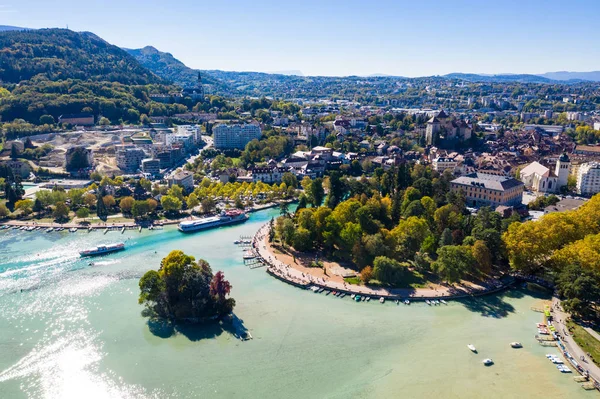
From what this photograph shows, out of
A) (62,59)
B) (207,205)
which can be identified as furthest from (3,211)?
(62,59)

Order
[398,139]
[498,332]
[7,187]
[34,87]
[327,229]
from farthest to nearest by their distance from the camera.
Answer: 1. [34,87]
2. [398,139]
3. [7,187]
4. [327,229]
5. [498,332]

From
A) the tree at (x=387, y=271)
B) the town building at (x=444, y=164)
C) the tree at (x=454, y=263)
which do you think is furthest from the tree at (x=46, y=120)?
the tree at (x=454, y=263)

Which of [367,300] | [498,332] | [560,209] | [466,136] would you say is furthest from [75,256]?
[466,136]

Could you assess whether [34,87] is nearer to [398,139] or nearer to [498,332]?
[398,139]

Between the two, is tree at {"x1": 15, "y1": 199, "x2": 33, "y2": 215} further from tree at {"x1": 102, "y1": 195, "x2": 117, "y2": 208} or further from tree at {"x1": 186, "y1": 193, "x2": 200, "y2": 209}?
tree at {"x1": 186, "y1": 193, "x2": 200, "y2": 209}

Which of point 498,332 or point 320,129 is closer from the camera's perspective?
point 498,332

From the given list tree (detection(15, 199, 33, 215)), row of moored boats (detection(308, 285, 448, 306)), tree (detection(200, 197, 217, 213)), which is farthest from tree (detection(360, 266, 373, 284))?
tree (detection(15, 199, 33, 215))

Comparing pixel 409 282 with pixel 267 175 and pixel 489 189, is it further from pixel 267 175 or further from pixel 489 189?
pixel 267 175
